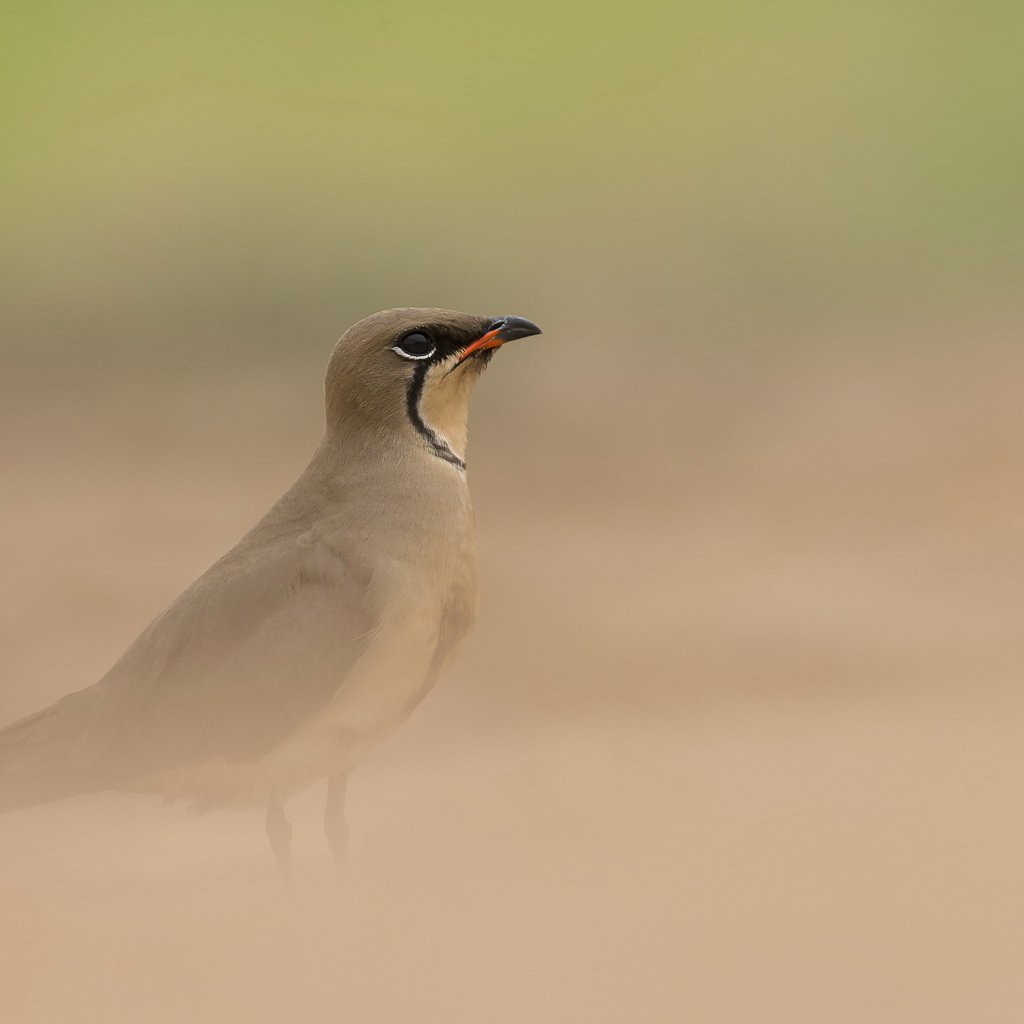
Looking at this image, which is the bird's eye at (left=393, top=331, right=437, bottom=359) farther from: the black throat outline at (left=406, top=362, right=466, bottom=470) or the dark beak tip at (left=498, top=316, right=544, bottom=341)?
the dark beak tip at (left=498, top=316, right=544, bottom=341)

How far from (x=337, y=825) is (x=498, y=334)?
41.8 inches

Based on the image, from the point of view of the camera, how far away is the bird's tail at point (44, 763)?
11.0 ft

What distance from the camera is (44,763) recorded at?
3371 mm

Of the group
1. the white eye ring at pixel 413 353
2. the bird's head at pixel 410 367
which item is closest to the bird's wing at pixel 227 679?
the bird's head at pixel 410 367

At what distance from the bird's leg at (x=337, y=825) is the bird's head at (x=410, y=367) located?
2.41 feet

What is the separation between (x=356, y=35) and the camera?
11.4 metres

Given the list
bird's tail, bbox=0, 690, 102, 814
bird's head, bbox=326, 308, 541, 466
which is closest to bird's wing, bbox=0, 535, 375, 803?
bird's tail, bbox=0, 690, 102, 814

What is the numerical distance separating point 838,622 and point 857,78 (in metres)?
6.51

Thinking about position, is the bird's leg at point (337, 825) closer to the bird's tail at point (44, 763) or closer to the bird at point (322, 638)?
the bird at point (322, 638)

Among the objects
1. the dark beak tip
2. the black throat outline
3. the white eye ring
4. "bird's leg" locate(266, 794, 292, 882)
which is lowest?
"bird's leg" locate(266, 794, 292, 882)

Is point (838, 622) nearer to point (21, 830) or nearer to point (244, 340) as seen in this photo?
point (21, 830)

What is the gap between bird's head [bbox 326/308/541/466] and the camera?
338 cm

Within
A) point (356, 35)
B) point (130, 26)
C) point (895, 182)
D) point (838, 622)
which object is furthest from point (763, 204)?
point (838, 622)

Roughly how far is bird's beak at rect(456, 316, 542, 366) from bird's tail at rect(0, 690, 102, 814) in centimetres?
108
